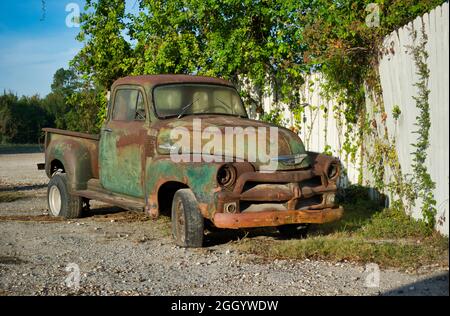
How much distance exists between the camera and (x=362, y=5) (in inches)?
365

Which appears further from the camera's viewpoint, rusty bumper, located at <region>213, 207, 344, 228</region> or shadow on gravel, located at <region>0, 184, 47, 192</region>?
shadow on gravel, located at <region>0, 184, 47, 192</region>

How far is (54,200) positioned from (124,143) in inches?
88.3

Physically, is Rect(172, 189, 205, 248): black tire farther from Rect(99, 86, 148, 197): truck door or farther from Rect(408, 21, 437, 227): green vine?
Rect(408, 21, 437, 227): green vine

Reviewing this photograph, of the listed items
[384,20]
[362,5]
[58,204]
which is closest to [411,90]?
[384,20]

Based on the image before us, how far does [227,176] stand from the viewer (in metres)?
6.59

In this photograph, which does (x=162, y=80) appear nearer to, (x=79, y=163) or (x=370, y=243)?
(x=79, y=163)

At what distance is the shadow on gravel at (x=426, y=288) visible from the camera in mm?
5082

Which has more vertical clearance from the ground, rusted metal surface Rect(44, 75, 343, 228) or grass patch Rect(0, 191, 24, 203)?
rusted metal surface Rect(44, 75, 343, 228)

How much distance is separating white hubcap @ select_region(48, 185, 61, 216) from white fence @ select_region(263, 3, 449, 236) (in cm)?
426

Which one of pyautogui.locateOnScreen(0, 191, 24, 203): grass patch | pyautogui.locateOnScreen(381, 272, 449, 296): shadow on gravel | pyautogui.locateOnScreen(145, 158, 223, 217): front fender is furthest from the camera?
pyautogui.locateOnScreen(0, 191, 24, 203): grass patch

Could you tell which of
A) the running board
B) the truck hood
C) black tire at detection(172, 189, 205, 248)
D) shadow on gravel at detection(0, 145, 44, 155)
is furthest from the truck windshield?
shadow on gravel at detection(0, 145, 44, 155)

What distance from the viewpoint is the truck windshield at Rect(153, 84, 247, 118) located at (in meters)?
7.89

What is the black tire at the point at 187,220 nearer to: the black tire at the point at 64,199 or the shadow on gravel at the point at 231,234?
the shadow on gravel at the point at 231,234

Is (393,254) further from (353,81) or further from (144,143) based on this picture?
(353,81)
